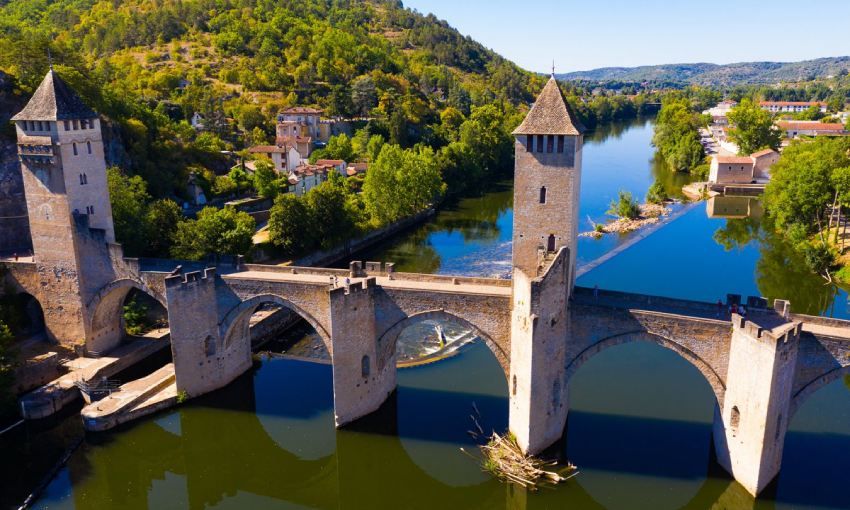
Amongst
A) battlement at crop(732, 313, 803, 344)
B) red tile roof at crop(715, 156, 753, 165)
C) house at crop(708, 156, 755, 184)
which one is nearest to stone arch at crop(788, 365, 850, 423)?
battlement at crop(732, 313, 803, 344)

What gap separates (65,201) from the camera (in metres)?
25.4

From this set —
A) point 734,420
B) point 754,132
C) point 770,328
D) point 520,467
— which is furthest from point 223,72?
point 734,420

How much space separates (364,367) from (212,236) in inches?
591

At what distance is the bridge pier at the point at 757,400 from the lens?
17094mm

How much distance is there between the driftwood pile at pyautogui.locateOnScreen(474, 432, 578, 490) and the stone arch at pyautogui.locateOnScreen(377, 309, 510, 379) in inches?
94.9

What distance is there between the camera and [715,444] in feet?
66.7

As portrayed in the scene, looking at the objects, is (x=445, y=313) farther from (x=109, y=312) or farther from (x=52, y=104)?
(x=52, y=104)

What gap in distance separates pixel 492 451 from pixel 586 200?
44.0 m

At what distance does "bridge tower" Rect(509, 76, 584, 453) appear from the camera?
63.1ft

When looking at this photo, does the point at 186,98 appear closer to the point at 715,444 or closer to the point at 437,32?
the point at 715,444

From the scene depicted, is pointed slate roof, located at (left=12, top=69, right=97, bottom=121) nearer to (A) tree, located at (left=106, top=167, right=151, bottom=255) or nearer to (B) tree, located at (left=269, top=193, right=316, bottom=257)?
(A) tree, located at (left=106, top=167, right=151, bottom=255)

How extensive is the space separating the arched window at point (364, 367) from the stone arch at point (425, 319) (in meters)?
0.47

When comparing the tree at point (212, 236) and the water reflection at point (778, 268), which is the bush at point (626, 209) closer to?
the water reflection at point (778, 268)

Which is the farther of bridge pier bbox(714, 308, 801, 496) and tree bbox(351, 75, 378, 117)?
tree bbox(351, 75, 378, 117)
